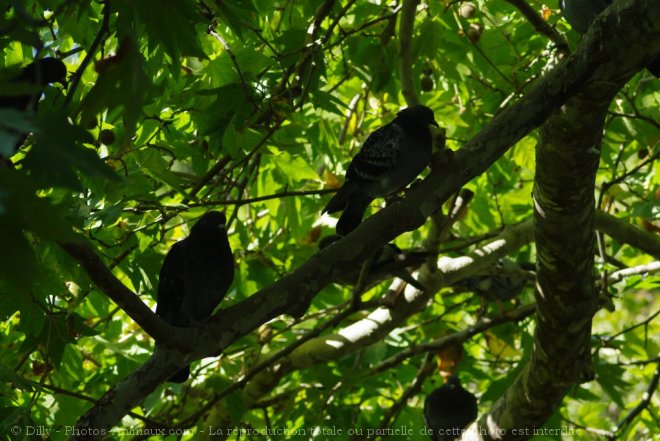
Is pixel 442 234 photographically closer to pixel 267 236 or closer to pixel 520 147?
pixel 520 147

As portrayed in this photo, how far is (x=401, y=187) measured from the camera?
432 cm

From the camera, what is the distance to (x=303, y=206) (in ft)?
17.0

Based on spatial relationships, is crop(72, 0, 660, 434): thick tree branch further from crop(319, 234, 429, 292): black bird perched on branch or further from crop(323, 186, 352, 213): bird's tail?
crop(319, 234, 429, 292): black bird perched on branch

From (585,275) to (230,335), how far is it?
1706 millimetres

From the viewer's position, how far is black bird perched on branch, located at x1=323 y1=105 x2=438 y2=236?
4.13 m

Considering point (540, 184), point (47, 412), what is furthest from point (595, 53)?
point (47, 412)

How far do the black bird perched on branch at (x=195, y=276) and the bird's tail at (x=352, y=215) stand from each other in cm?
62

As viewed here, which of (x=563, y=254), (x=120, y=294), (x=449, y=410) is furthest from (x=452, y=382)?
(x=120, y=294)

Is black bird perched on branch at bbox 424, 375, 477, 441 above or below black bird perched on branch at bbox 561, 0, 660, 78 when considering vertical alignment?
below

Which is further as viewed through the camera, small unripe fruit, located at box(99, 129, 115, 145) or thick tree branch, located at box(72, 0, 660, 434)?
small unripe fruit, located at box(99, 129, 115, 145)

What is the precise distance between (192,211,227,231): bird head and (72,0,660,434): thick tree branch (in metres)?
1.50

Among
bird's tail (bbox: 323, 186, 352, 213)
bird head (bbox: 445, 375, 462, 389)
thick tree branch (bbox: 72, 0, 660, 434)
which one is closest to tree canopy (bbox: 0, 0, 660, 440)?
thick tree branch (bbox: 72, 0, 660, 434)

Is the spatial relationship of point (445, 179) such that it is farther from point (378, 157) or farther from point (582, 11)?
point (582, 11)

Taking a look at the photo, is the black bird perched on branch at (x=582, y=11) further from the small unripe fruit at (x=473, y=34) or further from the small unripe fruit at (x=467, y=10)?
the small unripe fruit at (x=467, y=10)
